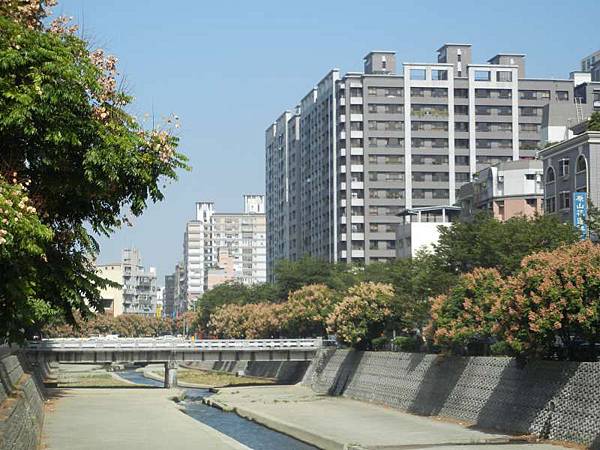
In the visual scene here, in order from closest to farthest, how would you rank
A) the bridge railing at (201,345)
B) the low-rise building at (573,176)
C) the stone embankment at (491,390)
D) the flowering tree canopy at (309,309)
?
the stone embankment at (491,390), the low-rise building at (573,176), the bridge railing at (201,345), the flowering tree canopy at (309,309)

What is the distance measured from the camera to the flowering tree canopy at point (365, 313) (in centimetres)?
9381

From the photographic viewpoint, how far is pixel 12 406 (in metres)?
40.2

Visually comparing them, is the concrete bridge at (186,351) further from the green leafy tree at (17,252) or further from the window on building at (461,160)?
the green leafy tree at (17,252)

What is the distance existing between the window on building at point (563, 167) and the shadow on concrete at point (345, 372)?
2395cm

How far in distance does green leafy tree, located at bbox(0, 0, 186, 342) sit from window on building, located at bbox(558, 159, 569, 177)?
2685 inches

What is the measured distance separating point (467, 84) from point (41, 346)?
9481 cm

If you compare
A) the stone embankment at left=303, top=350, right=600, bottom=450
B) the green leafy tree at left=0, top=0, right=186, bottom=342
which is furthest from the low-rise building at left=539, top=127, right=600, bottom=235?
the green leafy tree at left=0, top=0, right=186, bottom=342

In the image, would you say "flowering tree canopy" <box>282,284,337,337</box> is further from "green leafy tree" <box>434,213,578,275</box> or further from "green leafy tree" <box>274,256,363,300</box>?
"green leafy tree" <box>434,213,578,275</box>

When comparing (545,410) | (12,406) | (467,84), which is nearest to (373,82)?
(467,84)

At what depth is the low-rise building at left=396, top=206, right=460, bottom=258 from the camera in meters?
137

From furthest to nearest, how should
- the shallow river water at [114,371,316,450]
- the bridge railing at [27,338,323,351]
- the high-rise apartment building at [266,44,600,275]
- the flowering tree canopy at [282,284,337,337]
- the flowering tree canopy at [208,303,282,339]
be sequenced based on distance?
1. the high-rise apartment building at [266,44,600,275]
2. the flowering tree canopy at [208,303,282,339]
3. the flowering tree canopy at [282,284,337,337]
4. the bridge railing at [27,338,323,351]
5. the shallow river water at [114,371,316,450]

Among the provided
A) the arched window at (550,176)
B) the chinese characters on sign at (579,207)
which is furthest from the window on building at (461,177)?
the chinese characters on sign at (579,207)

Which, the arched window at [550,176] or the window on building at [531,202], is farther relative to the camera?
the window on building at [531,202]

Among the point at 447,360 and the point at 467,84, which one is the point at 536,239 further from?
the point at 467,84
